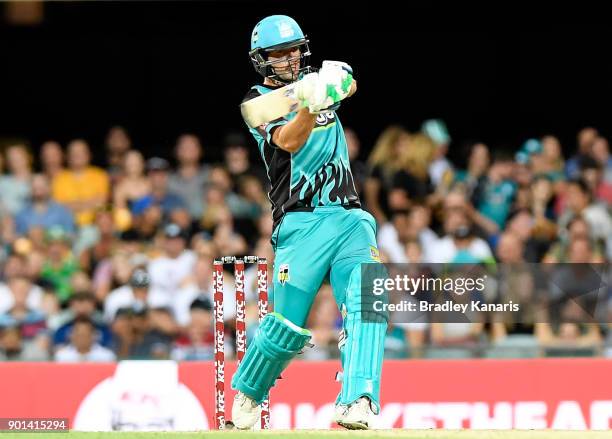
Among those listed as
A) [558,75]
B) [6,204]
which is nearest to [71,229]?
[6,204]

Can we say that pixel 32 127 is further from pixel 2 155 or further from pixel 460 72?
pixel 460 72

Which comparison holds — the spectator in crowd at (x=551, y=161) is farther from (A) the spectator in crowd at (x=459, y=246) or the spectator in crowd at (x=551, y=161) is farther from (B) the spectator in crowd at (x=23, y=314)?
(B) the spectator in crowd at (x=23, y=314)

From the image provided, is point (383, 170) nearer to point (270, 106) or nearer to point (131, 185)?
point (131, 185)

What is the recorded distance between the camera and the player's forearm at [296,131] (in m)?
6.89

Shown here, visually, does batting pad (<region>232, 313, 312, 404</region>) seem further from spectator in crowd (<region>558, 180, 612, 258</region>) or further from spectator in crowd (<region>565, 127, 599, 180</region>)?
spectator in crowd (<region>565, 127, 599, 180</region>)

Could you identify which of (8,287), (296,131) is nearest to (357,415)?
(296,131)

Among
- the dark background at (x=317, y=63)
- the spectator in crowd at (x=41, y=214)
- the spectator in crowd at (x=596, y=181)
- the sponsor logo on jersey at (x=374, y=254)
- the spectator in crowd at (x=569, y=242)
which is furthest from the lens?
the dark background at (x=317, y=63)

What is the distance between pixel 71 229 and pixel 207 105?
3120mm

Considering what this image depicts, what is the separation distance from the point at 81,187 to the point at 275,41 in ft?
21.7

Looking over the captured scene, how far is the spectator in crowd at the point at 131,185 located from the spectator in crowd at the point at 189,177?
0.83 feet

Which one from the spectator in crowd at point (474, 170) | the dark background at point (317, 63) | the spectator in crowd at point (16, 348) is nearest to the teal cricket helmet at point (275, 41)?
the spectator in crowd at point (16, 348)

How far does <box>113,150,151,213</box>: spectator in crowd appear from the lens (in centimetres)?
1334

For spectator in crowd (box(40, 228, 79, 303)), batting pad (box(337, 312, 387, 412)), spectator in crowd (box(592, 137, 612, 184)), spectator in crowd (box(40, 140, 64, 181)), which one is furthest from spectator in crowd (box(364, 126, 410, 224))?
batting pad (box(337, 312, 387, 412))

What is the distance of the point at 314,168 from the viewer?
7254mm
